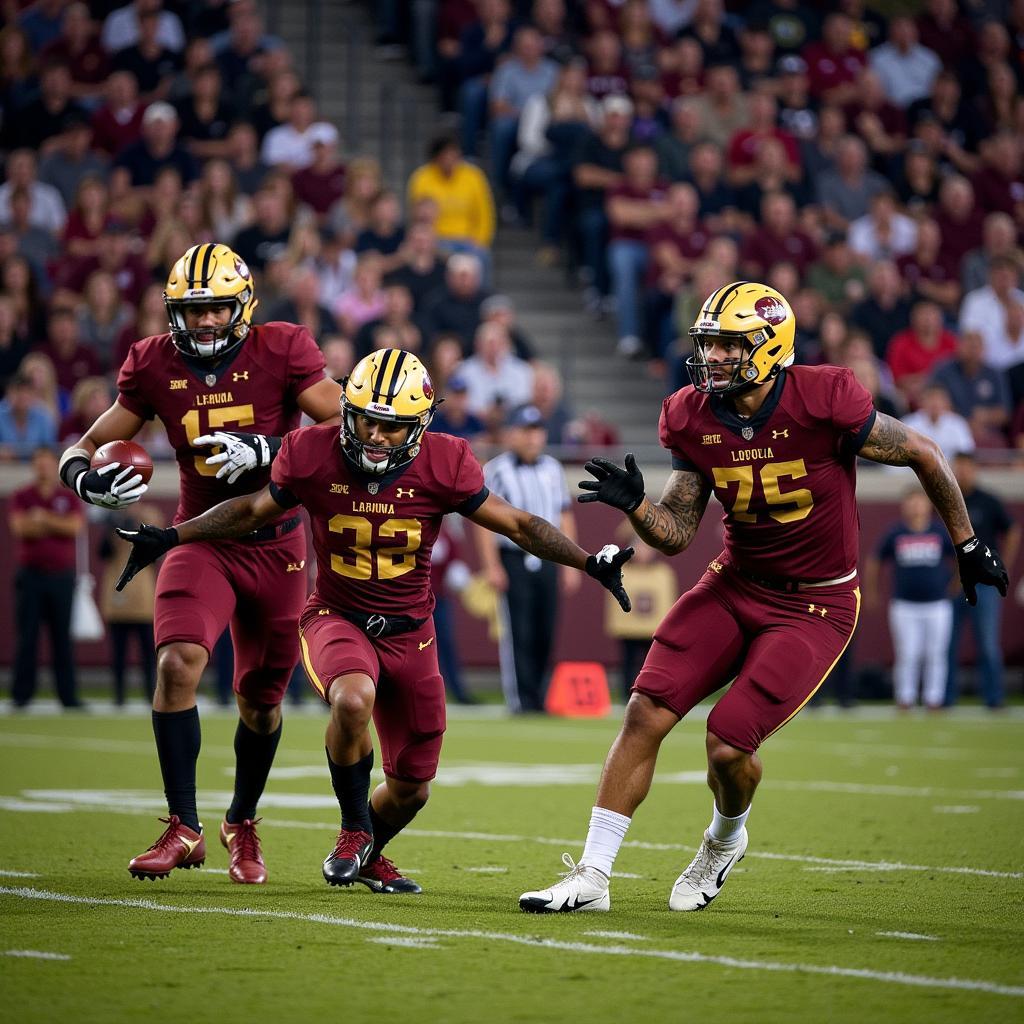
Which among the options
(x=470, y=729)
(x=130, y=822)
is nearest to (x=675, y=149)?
(x=470, y=729)

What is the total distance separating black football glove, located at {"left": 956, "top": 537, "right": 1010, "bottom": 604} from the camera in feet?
19.8

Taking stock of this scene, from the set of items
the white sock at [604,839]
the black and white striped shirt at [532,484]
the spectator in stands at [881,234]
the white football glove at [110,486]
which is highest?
the spectator in stands at [881,234]

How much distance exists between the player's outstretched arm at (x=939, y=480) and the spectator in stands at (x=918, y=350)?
1023 centimetres

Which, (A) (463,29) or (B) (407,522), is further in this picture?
(A) (463,29)

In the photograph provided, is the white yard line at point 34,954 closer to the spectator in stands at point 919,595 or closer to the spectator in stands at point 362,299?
the spectator in stands at point 919,595

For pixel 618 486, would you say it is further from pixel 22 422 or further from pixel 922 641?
pixel 22 422

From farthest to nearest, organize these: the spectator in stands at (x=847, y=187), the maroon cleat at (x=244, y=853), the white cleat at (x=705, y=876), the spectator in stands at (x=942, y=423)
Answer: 1. the spectator in stands at (x=847, y=187)
2. the spectator in stands at (x=942, y=423)
3. the maroon cleat at (x=244, y=853)
4. the white cleat at (x=705, y=876)

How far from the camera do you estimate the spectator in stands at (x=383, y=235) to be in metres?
15.8

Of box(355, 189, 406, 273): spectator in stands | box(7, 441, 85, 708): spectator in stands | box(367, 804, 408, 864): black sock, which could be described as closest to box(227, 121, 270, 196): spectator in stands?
box(355, 189, 406, 273): spectator in stands

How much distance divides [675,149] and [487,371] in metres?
3.45

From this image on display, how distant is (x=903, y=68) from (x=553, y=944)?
1658 centimetres

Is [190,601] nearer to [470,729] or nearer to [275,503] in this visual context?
[275,503]

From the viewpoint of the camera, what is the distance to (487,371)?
1520 cm

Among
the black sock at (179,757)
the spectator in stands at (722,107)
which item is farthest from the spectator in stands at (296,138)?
the black sock at (179,757)
